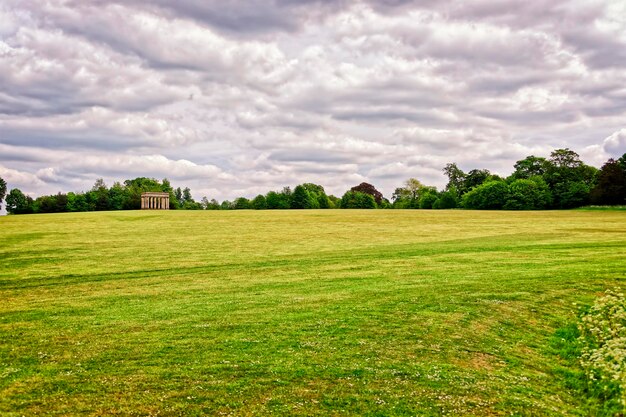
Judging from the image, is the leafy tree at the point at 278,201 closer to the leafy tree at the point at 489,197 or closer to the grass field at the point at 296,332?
the leafy tree at the point at 489,197

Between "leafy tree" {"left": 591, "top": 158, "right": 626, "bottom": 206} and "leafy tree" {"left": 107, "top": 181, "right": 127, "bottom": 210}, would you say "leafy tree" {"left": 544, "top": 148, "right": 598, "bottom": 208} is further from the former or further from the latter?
"leafy tree" {"left": 107, "top": 181, "right": 127, "bottom": 210}

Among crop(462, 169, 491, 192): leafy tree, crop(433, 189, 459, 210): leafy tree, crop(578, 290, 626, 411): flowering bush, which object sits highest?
crop(462, 169, 491, 192): leafy tree

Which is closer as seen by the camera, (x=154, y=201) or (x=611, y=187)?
(x=611, y=187)

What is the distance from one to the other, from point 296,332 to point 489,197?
145m

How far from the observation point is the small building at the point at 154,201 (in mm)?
162500

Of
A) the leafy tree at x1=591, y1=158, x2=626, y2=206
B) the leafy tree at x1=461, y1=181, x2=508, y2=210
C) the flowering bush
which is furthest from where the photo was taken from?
the leafy tree at x1=461, y1=181, x2=508, y2=210

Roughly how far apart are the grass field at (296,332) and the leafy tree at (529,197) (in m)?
103

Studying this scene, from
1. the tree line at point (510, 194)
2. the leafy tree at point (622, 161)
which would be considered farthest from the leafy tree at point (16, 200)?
the leafy tree at point (622, 161)

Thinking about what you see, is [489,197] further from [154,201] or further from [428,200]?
[154,201]

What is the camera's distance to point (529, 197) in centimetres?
13950

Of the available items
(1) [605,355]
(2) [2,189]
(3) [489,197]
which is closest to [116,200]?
(2) [2,189]

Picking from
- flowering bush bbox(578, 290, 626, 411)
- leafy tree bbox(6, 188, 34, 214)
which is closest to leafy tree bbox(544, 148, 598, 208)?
flowering bush bbox(578, 290, 626, 411)

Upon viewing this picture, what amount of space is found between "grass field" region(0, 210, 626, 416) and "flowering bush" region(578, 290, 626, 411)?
0.96 meters

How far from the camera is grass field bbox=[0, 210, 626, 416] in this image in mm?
13086
